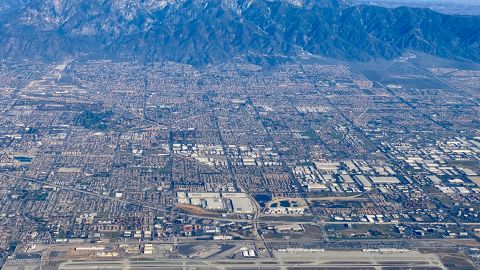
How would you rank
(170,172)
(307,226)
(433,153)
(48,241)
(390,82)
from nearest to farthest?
(48,241), (307,226), (170,172), (433,153), (390,82)

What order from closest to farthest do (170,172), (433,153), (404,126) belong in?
(170,172) < (433,153) < (404,126)

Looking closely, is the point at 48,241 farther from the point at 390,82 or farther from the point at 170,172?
the point at 390,82

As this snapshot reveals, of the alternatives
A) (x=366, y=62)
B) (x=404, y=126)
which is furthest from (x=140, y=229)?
(x=366, y=62)

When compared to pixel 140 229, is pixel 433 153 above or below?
above

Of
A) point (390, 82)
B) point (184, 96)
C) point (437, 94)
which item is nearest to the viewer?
point (184, 96)

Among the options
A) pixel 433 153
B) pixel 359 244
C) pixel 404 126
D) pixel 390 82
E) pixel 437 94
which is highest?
pixel 390 82

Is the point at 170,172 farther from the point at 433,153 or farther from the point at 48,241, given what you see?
the point at 433,153

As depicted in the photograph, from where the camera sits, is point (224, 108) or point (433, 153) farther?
point (224, 108)

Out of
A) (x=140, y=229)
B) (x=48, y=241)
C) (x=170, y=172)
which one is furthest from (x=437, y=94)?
(x=48, y=241)

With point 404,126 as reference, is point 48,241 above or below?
below
